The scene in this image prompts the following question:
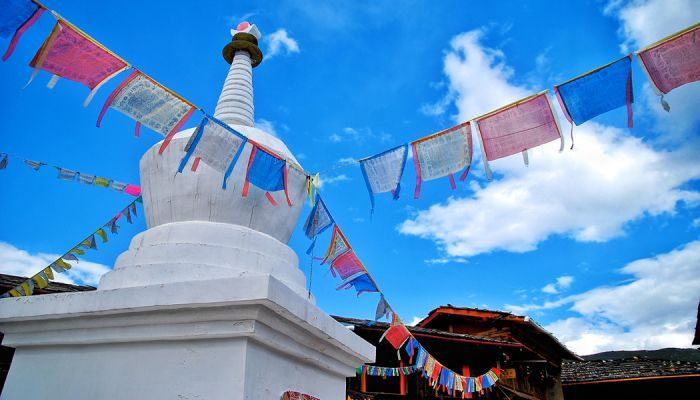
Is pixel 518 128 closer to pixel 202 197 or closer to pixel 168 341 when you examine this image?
pixel 202 197

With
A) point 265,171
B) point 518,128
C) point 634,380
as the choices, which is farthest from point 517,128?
point 634,380

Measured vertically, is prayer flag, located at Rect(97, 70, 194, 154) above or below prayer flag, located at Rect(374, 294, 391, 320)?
above

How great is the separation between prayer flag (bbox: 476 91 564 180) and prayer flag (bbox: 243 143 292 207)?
189 cm

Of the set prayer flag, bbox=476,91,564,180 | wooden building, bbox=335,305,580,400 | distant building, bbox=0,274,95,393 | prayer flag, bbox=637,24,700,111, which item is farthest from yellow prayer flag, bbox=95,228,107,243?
prayer flag, bbox=637,24,700,111

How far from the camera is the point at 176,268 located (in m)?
3.71

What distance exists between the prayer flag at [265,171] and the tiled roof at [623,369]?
15.2 metres

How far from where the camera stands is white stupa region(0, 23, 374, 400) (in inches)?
125

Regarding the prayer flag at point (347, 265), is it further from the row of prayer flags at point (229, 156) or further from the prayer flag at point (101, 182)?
the prayer flag at point (101, 182)

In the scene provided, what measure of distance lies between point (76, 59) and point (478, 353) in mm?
13263

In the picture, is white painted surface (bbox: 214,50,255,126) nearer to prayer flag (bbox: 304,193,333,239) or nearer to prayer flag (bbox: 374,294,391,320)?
prayer flag (bbox: 304,193,333,239)

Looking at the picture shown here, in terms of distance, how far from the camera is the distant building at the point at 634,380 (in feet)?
49.2

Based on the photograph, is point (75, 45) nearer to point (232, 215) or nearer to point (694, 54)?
point (232, 215)

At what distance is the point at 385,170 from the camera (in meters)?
4.97

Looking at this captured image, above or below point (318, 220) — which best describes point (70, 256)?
below
